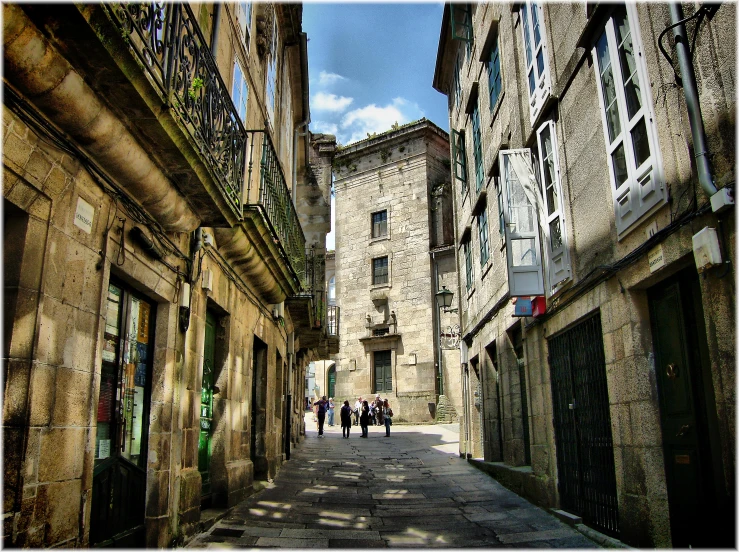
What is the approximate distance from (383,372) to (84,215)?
962 inches

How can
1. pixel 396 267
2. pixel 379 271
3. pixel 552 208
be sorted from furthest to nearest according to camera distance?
pixel 379 271 → pixel 396 267 → pixel 552 208

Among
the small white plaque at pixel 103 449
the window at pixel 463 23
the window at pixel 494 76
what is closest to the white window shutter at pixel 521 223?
the window at pixel 494 76

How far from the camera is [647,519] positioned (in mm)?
5039

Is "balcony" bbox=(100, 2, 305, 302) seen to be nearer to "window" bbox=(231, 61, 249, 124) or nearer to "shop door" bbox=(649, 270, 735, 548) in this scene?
"window" bbox=(231, 61, 249, 124)

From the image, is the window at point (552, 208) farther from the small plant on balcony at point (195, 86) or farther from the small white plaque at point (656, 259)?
the small plant on balcony at point (195, 86)

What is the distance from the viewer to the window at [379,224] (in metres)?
29.2

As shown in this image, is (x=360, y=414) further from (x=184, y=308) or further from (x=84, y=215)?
(x=84, y=215)

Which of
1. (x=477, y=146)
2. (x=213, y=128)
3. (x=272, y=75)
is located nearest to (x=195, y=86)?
(x=213, y=128)

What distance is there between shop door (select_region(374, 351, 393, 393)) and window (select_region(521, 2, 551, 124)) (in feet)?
66.7

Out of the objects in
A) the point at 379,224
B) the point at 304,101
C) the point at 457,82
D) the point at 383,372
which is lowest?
the point at 383,372

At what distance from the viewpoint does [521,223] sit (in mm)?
7926

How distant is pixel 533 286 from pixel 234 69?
189 inches

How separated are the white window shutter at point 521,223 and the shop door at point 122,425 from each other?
4.61m

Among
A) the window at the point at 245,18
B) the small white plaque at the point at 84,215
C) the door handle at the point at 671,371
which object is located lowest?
the door handle at the point at 671,371
